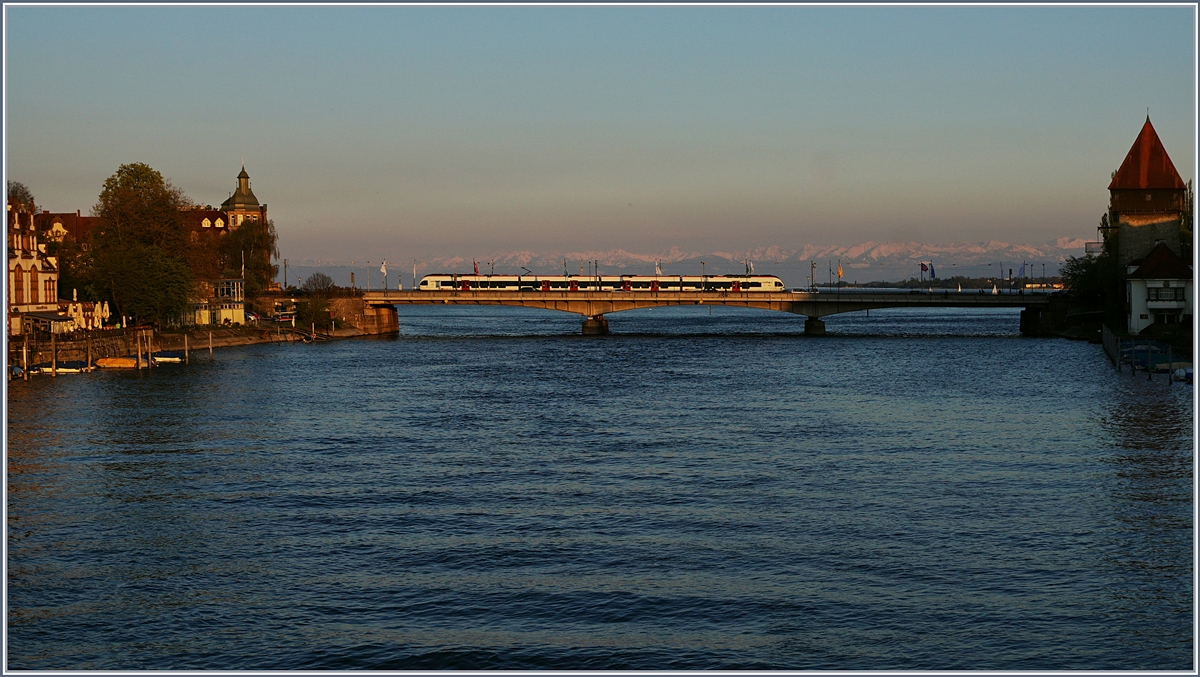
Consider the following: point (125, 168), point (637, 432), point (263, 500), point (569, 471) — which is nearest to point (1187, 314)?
point (637, 432)

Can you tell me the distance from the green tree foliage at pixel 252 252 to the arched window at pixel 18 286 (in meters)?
60.0

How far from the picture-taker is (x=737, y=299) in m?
151

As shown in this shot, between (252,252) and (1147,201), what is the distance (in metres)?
106

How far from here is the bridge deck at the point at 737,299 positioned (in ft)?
473

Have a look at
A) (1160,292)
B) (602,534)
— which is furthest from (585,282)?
(602,534)

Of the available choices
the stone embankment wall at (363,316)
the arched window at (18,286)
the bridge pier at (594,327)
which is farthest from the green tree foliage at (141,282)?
the bridge pier at (594,327)

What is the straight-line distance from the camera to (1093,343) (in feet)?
411

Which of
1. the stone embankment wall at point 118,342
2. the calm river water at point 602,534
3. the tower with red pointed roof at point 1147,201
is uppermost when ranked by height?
the tower with red pointed roof at point 1147,201

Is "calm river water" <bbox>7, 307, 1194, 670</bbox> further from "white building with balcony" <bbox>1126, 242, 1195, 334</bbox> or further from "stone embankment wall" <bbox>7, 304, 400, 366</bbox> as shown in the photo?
"white building with balcony" <bbox>1126, 242, 1195, 334</bbox>

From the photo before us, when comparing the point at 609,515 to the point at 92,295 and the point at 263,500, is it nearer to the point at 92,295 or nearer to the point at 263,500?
the point at 263,500

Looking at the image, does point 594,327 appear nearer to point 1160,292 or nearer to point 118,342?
point 118,342

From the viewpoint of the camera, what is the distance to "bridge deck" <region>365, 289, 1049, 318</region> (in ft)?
473

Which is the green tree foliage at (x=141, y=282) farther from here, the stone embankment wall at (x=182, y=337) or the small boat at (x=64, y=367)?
the small boat at (x=64, y=367)

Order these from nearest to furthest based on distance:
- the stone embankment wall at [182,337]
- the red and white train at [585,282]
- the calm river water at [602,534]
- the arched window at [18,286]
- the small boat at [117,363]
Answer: the calm river water at [602,534] → the stone embankment wall at [182,337] → the small boat at [117,363] → the arched window at [18,286] → the red and white train at [585,282]
